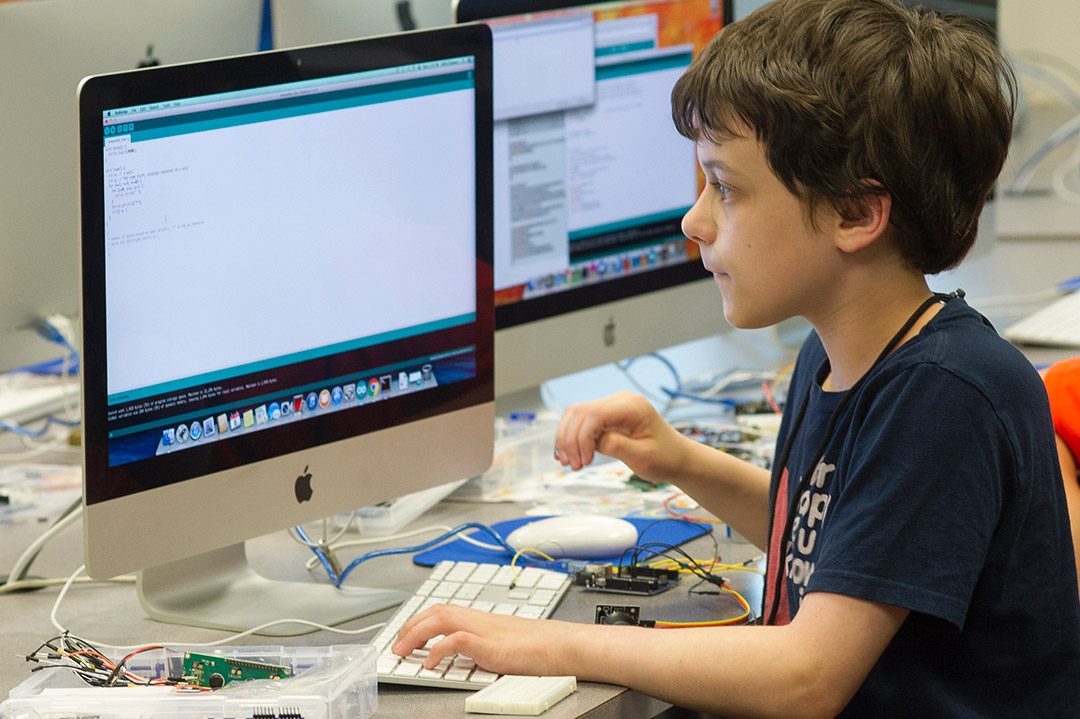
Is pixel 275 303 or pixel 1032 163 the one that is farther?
pixel 1032 163

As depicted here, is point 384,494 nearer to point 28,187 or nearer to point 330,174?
point 330,174

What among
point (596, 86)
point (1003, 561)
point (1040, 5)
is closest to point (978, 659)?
point (1003, 561)

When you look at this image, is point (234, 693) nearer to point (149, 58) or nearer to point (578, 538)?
point (578, 538)

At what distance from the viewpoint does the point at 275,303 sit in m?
1.12

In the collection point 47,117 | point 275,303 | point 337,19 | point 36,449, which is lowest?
point 36,449

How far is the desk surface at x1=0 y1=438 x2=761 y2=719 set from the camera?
954 mm

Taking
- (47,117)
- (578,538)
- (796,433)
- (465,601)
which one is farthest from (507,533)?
(47,117)

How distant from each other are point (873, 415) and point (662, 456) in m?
0.32

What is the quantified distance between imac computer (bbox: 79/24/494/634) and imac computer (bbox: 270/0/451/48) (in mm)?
501

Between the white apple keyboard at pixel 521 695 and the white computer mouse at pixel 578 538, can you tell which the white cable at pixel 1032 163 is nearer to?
the white computer mouse at pixel 578 538

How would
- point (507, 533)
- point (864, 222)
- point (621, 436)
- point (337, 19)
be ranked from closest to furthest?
point (864, 222), point (621, 436), point (507, 533), point (337, 19)

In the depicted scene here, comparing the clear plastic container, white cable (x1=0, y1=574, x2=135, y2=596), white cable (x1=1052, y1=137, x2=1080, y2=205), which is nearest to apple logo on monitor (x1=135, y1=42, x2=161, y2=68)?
white cable (x1=0, y1=574, x2=135, y2=596)

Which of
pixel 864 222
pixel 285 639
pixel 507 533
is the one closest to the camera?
pixel 864 222

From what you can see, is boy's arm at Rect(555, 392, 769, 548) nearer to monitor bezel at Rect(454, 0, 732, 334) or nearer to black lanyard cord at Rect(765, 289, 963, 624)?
black lanyard cord at Rect(765, 289, 963, 624)
